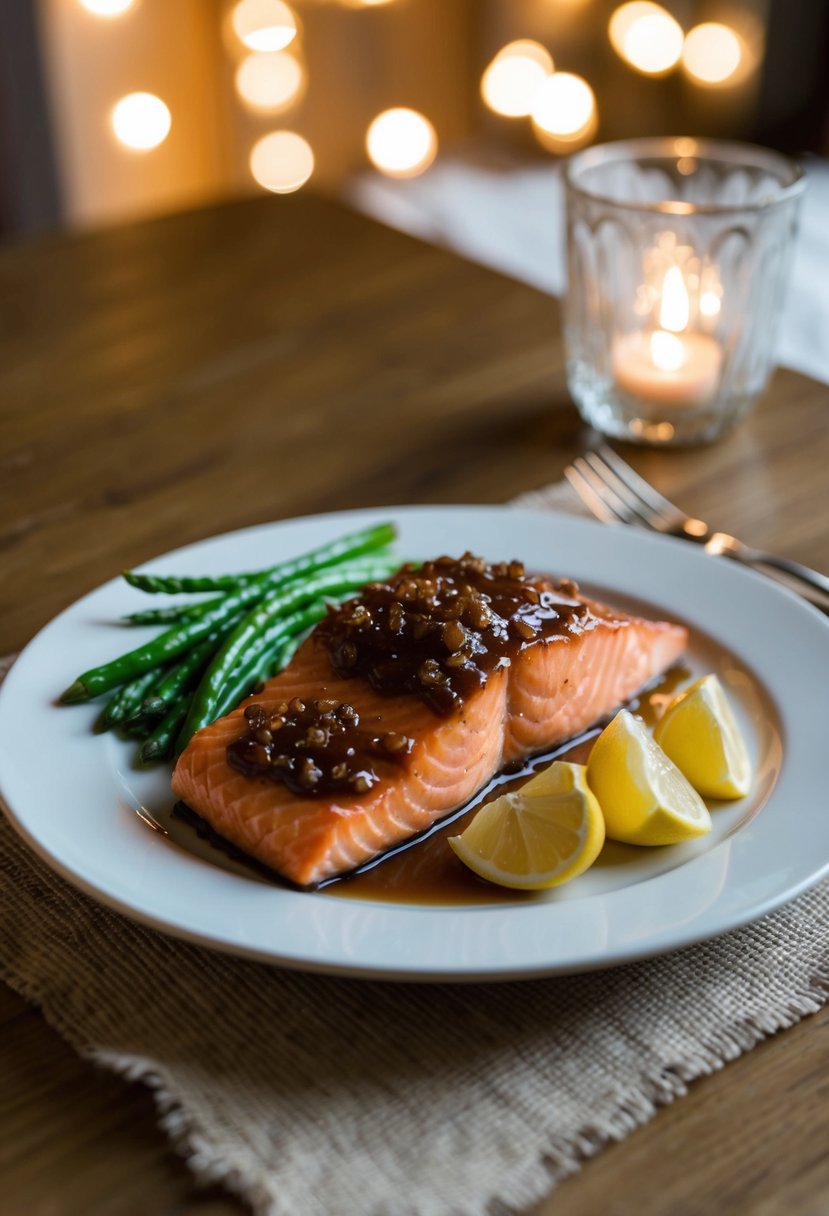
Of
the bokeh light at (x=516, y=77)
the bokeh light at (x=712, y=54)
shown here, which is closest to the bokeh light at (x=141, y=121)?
the bokeh light at (x=516, y=77)

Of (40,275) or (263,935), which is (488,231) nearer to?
(40,275)

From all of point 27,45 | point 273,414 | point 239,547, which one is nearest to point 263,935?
point 239,547

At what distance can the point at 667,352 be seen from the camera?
255 centimetres

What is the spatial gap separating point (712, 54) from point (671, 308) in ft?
11.1

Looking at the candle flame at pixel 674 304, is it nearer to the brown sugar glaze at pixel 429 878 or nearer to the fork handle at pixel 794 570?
the fork handle at pixel 794 570

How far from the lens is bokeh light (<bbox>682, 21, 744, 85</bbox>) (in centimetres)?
529

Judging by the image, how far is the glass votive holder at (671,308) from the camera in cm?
247

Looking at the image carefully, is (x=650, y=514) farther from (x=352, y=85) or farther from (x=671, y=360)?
(x=352, y=85)

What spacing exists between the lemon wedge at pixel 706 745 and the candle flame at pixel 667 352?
108 centimetres

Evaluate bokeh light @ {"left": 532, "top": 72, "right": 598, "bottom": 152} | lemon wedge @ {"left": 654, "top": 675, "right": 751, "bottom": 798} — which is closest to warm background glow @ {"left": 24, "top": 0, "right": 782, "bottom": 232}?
bokeh light @ {"left": 532, "top": 72, "right": 598, "bottom": 152}

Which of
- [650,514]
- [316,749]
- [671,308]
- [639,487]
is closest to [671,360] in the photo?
[671,308]

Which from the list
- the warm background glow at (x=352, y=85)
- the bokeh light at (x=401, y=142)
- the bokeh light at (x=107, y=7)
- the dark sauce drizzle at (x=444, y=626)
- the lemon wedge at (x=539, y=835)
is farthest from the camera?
the bokeh light at (x=401, y=142)

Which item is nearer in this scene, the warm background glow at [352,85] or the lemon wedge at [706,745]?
the lemon wedge at [706,745]

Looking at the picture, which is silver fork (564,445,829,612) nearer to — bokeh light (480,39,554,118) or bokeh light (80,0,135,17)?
bokeh light (480,39,554,118)
